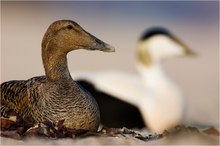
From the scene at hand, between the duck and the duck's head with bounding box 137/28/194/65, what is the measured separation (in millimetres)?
4676

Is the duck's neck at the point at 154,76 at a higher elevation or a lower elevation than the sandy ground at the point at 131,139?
higher

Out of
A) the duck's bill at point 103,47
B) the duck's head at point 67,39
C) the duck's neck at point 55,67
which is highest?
the duck's head at point 67,39

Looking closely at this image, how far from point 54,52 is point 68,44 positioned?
10 cm

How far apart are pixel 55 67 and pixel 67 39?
180 mm

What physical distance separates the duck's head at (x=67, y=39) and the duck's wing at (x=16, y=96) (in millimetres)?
234

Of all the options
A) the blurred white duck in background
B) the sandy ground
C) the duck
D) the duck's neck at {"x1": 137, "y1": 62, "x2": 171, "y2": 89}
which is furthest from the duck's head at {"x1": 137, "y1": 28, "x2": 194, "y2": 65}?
the duck

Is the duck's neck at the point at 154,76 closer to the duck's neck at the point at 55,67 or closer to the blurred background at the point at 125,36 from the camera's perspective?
the blurred background at the point at 125,36

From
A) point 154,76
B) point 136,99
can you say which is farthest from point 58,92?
Answer: point 154,76

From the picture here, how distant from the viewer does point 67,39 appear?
5.39 metres

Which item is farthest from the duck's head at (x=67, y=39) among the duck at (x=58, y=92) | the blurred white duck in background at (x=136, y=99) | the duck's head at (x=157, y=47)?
the duck's head at (x=157, y=47)

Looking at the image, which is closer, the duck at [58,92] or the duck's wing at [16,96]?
the duck at [58,92]

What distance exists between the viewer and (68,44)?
17.7 ft

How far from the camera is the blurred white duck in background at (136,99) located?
8.90 m

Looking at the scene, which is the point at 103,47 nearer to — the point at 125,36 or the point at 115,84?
the point at 115,84
